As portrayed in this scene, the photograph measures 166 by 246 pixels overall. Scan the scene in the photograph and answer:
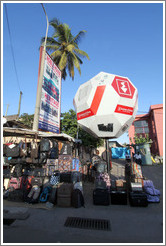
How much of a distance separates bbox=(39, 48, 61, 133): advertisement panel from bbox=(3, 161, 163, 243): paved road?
4459 millimetres

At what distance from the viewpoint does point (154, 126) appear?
2775 centimetres

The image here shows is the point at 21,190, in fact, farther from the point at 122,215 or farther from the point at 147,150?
the point at 147,150

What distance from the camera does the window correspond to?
33.1 meters

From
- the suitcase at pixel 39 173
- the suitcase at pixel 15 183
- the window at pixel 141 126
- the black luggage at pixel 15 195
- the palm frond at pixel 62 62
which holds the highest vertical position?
the palm frond at pixel 62 62

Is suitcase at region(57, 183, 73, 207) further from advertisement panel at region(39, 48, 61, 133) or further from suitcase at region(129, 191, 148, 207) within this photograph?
advertisement panel at region(39, 48, 61, 133)

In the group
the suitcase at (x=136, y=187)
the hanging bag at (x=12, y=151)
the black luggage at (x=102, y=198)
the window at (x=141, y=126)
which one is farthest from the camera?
the window at (x=141, y=126)

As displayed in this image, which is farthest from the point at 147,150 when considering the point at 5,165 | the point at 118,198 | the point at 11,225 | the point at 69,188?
the point at 11,225

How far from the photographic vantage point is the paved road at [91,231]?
300 cm

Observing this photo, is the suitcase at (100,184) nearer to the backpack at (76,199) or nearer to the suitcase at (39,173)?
the backpack at (76,199)

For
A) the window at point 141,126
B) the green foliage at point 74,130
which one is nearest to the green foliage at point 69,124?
the green foliage at point 74,130

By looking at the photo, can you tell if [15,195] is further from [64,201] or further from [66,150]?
[66,150]

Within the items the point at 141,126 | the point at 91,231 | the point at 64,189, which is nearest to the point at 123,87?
the point at 64,189

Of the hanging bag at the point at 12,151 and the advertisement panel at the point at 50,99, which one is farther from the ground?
the advertisement panel at the point at 50,99

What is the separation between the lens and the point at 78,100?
6.84m
